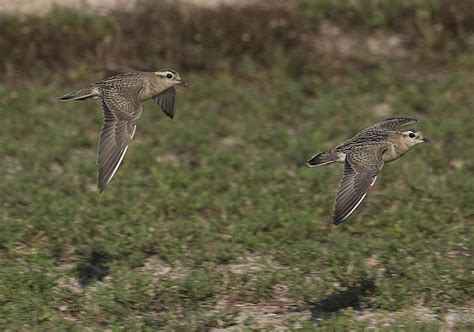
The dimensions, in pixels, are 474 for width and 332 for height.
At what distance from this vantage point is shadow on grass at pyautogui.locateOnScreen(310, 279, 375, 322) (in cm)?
847

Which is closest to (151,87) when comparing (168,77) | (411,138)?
(168,77)

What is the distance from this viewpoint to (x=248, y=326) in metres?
8.24

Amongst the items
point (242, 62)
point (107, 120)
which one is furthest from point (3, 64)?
point (107, 120)

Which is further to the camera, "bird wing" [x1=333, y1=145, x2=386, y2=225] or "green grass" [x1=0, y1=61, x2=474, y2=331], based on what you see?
"green grass" [x1=0, y1=61, x2=474, y2=331]

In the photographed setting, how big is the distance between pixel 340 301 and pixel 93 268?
212 cm

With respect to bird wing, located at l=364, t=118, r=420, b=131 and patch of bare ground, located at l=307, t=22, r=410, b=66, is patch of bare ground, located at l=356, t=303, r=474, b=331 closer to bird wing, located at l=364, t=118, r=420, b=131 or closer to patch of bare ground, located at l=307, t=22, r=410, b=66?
bird wing, located at l=364, t=118, r=420, b=131

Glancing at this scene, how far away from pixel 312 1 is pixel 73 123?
4000 millimetres

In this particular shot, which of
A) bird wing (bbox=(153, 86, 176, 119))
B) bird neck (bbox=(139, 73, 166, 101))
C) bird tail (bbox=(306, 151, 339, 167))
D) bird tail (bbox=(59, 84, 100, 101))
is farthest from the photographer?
bird wing (bbox=(153, 86, 176, 119))

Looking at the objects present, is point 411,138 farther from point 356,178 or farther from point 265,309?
point 265,309

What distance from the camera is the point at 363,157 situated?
8852 millimetres

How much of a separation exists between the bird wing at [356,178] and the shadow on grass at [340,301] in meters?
0.86

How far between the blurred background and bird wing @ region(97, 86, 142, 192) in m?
1.02

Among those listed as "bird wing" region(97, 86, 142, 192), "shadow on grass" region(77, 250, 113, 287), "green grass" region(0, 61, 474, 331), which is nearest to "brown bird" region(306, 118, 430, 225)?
"green grass" region(0, 61, 474, 331)

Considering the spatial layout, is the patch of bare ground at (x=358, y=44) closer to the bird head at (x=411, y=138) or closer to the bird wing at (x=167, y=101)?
the bird wing at (x=167, y=101)
